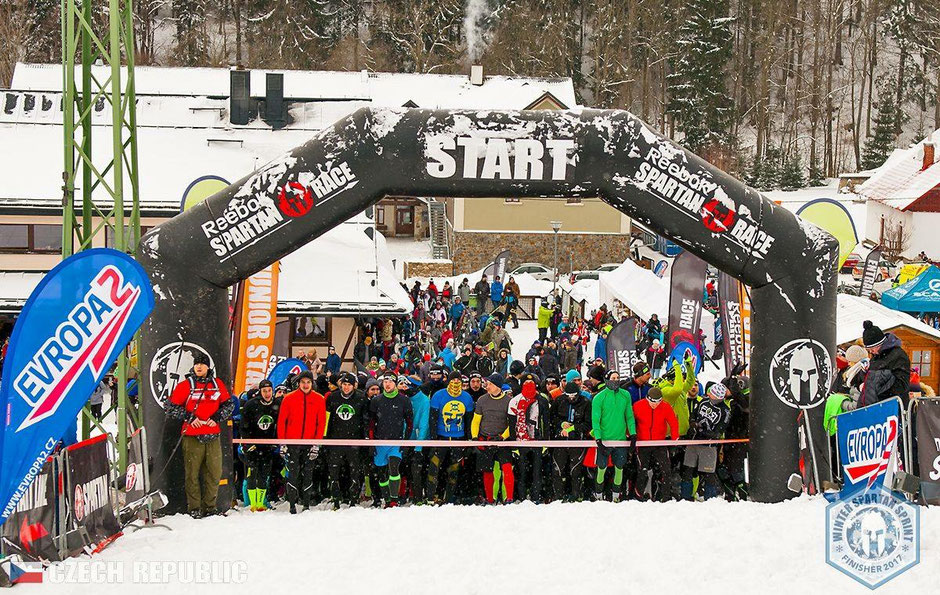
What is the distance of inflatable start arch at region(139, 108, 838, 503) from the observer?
875cm

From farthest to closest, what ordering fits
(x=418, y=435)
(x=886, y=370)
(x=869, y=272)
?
(x=869, y=272) < (x=418, y=435) < (x=886, y=370)

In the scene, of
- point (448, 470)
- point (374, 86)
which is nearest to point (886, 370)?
point (448, 470)

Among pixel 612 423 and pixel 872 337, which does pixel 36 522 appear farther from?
pixel 872 337

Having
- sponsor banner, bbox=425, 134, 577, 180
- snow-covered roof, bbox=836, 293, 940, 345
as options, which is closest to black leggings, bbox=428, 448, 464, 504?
sponsor banner, bbox=425, 134, 577, 180

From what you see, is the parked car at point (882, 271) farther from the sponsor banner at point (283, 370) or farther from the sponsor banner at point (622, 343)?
the sponsor banner at point (283, 370)

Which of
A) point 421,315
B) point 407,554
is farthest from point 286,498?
point 421,315

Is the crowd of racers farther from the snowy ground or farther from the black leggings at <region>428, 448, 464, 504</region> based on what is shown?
the snowy ground

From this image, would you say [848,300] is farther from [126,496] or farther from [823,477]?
[126,496]

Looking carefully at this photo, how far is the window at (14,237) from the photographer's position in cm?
2052

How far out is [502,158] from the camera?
29.2 ft

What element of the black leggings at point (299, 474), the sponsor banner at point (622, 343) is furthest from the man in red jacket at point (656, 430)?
the sponsor banner at point (622, 343)

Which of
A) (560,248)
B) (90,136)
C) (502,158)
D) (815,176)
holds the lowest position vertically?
(560,248)

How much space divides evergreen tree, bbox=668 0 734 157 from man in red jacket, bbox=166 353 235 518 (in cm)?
4776

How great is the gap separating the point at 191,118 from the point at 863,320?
2107 centimetres
